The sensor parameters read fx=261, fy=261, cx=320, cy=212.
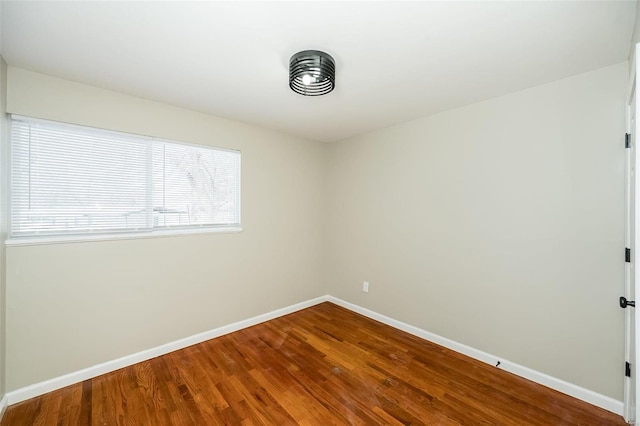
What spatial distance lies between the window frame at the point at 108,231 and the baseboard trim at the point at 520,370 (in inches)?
91.0

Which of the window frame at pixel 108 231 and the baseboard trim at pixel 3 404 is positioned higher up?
the window frame at pixel 108 231

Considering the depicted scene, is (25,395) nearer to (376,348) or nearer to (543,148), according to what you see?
(376,348)

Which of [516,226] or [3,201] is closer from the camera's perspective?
[3,201]

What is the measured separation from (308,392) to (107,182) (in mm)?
2478

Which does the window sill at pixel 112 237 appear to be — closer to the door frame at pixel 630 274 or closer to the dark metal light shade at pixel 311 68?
the dark metal light shade at pixel 311 68

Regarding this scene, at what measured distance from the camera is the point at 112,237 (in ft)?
7.61

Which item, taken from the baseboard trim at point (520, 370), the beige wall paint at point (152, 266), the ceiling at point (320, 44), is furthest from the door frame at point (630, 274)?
the beige wall paint at point (152, 266)

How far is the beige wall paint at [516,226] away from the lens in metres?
1.91

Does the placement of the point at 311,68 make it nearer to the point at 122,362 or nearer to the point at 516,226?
the point at 516,226

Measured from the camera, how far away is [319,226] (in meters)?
4.08

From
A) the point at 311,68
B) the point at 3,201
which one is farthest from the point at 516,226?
the point at 3,201

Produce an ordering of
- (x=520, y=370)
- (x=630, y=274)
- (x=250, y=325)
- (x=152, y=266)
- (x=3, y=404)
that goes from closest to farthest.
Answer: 1. (x=630, y=274)
2. (x=3, y=404)
3. (x=520, y=370)
4. (x=152, y=266)
5. (x=250, y=325)

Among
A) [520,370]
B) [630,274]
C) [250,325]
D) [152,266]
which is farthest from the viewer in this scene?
[250,325]

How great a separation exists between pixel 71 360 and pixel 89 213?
121 centimetres
